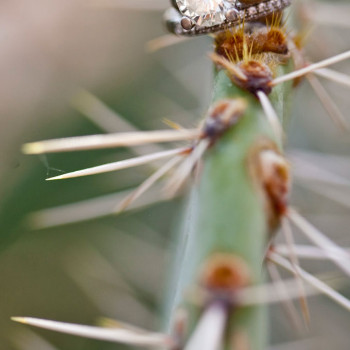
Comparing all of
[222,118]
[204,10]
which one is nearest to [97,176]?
[204,10]

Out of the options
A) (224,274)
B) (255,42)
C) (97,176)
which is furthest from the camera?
(97,176)

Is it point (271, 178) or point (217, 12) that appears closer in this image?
point (271, 178)

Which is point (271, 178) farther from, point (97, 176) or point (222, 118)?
point (97, 176)

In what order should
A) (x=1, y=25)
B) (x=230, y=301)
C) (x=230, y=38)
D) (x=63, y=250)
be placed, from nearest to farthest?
1. (x=230, y=301)
2. (x=230, y=38)
3. (x=63, y=250)
4. (x=1, y=25)

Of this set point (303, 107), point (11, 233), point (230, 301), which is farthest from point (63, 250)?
point (230, 301)

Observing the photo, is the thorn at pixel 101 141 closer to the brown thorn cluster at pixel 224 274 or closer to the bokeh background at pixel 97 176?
the brown thorn cluster at pixel 224 274

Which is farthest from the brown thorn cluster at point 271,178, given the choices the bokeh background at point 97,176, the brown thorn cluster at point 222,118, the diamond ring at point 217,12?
the bokeh background at point 97,176

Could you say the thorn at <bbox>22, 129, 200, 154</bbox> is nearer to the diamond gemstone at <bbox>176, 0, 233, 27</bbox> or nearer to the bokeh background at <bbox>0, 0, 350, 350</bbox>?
the diamond gemstone at <bbox>176, 0, 233, 27</bbox>

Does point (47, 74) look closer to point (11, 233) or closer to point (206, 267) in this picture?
point (11, 233)
